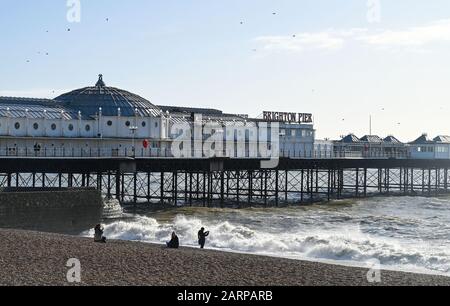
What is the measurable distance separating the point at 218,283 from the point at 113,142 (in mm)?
42440

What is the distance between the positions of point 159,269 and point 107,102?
4403 centimetres

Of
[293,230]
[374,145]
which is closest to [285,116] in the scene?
[374,145]

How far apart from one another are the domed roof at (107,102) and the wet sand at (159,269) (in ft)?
123

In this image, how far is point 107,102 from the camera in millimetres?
63844

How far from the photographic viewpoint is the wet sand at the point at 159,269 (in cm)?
1936

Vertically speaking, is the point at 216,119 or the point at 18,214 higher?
the point at 216,119

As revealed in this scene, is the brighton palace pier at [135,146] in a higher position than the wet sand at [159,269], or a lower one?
higher

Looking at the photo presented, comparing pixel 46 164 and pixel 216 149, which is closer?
pixel 46 164

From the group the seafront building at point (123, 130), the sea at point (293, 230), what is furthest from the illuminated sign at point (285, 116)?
the sea at point (293, 230)

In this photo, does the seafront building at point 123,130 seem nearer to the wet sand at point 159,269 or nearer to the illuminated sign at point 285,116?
the illuminated sign at point 285,116

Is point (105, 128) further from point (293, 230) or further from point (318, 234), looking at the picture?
point (318, 234)

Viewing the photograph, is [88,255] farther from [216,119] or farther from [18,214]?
[216,119]
